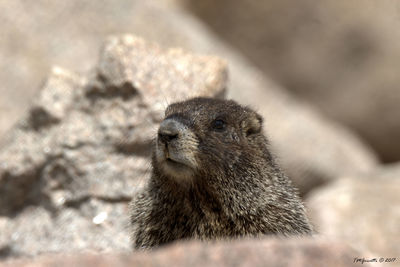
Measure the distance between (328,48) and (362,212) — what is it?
5.28 metres

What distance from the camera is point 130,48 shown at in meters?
6.29

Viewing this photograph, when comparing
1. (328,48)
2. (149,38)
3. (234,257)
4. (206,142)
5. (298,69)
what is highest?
(328,48)

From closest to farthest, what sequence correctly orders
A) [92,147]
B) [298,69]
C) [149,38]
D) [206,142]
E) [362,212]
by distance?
[206,142], [92,147], [362,212], [149,38], [298,69]

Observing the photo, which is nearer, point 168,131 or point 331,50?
point 168,131

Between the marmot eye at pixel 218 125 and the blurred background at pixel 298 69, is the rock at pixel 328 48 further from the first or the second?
Result: the marmot eye at pixel 218 125

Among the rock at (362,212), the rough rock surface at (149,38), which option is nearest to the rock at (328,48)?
the rough rock surface at (149,38)

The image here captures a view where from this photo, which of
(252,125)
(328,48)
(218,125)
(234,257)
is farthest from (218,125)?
(328,48)

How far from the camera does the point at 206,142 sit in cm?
450

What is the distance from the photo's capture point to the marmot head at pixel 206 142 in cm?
432

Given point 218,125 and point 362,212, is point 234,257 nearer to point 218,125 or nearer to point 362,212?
point 218,125

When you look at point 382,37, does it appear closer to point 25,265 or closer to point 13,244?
point 13,244

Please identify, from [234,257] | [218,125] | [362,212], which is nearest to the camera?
[234,257]

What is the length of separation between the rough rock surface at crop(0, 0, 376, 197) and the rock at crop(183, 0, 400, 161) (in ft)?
6.87

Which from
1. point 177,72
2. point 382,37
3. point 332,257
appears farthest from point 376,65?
point 332,257
